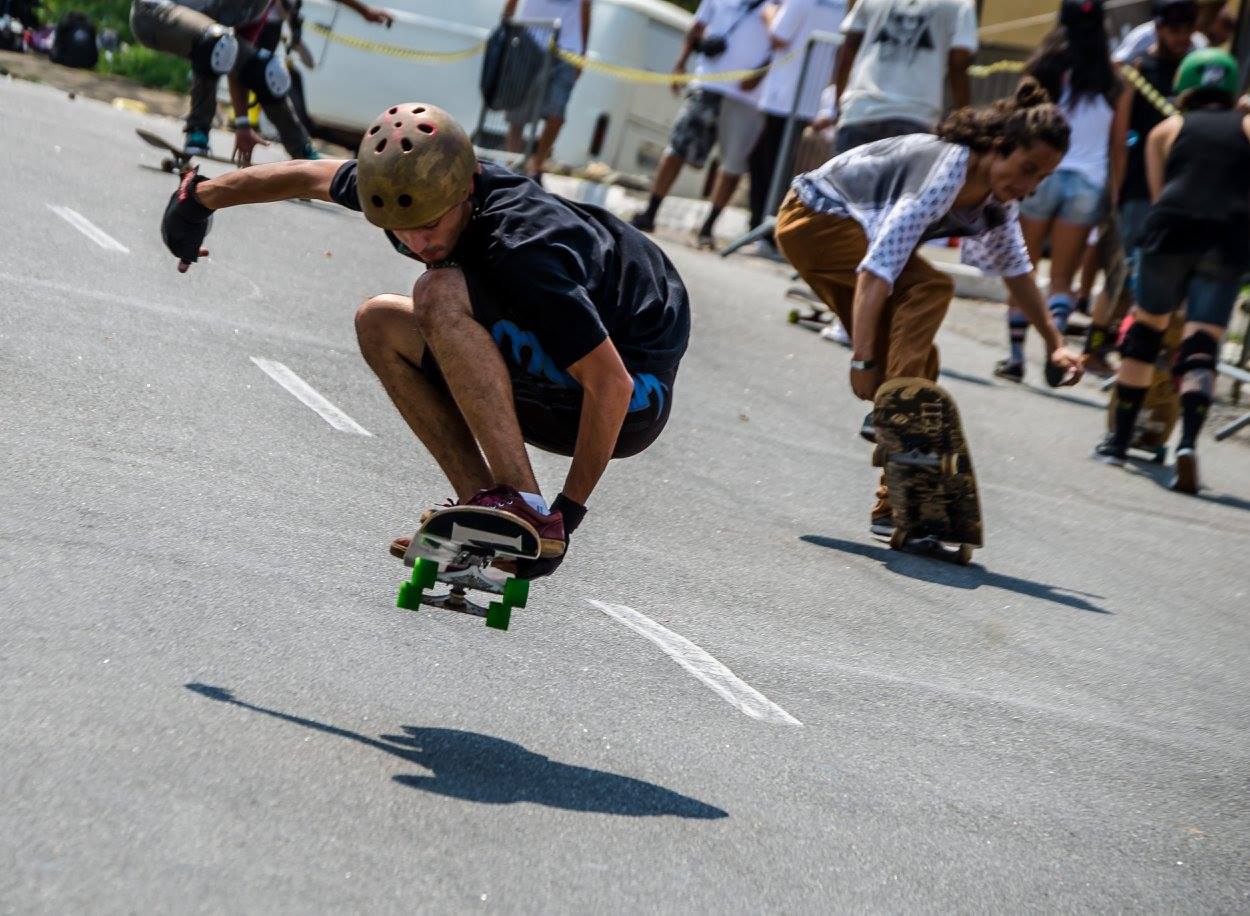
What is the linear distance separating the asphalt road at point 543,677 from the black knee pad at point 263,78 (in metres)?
3.60

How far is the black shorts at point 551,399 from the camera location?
15.1 feet

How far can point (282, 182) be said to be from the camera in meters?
4.75

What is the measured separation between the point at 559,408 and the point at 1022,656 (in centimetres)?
212

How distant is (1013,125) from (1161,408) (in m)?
3.85

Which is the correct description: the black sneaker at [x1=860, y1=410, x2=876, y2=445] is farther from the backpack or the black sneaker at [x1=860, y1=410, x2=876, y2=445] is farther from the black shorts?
the backpack

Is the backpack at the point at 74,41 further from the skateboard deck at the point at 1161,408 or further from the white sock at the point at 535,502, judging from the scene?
the white sock at the point at 535,502

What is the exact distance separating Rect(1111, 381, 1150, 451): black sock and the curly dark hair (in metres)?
2.95

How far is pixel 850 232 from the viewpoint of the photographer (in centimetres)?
758

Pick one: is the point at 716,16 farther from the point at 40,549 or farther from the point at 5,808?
the point at 5,808

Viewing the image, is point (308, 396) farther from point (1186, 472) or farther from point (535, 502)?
point (1186, 472)

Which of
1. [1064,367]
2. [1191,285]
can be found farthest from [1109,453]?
[1064,367]

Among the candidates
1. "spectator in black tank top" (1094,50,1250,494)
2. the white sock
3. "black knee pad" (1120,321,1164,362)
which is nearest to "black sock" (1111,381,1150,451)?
"spectator in black tank top" (1094,50,1250,494)

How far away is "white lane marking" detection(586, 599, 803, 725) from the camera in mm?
4859

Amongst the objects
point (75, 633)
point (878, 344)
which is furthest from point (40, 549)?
point (878, 344)
